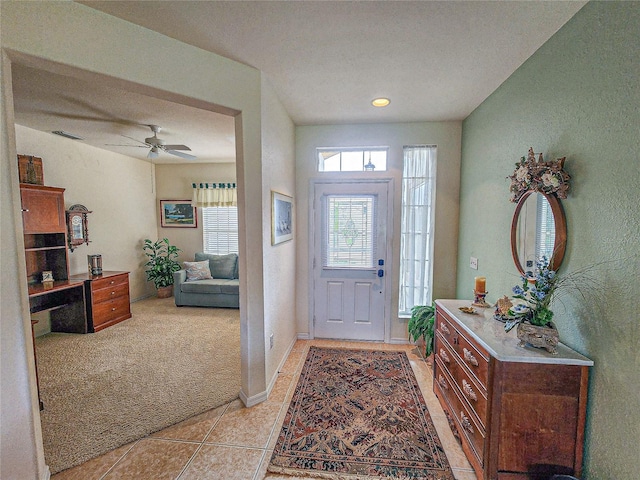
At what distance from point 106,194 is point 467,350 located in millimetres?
5496

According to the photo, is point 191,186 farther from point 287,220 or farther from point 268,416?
point 268,416

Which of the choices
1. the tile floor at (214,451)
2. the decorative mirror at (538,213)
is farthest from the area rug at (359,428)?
the decorative mirror at (538,213)

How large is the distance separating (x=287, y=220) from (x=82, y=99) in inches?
88.8

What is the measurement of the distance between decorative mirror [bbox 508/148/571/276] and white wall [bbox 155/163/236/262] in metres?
4.74

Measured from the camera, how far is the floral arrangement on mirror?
61.6 inches

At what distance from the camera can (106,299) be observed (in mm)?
3875

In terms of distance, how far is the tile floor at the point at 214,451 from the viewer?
5.40ft

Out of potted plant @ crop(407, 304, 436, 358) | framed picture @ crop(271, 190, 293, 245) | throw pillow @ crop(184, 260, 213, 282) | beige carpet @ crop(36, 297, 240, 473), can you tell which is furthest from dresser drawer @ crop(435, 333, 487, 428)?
throw pillow @ crop(184, 260, 213, 282)

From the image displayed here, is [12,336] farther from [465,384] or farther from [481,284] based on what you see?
[481,284]

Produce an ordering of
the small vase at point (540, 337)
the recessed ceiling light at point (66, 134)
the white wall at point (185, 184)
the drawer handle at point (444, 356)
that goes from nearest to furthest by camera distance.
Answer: the small vase at point (540, 337), the drawer handle at point (444, 356), the recessed ceiling light at point (66, 134), the white wall at point (185, 184)

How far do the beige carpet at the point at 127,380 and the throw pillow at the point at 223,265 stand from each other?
116cm

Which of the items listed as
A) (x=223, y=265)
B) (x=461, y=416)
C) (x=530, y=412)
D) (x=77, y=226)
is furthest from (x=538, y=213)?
(x=77, y=226)

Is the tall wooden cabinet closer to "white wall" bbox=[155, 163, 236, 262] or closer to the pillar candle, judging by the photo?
"white wall" bbox=[155, 163, 236, 262]

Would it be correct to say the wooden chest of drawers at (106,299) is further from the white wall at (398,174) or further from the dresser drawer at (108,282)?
the white wall at (398,174)
